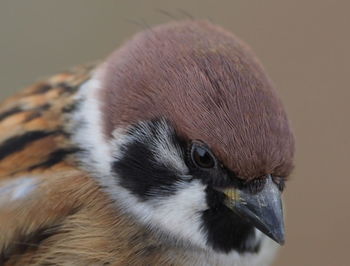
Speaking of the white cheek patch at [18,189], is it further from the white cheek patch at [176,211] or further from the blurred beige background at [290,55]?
the blurred beige background at [290,55]

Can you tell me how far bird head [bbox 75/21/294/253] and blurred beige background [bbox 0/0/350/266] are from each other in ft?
6.64

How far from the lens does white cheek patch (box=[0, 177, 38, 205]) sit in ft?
7.33

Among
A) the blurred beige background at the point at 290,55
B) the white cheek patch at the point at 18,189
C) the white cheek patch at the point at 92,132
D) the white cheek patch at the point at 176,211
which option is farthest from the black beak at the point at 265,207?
the blurred beige background at the point at 290,55

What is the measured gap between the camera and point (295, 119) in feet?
14.6

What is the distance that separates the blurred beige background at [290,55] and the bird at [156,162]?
1.86 meters

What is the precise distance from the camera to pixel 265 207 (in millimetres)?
2008

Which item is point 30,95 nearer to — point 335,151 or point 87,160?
point 87,160

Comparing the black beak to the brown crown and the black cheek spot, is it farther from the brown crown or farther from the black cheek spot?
the black cheek spot

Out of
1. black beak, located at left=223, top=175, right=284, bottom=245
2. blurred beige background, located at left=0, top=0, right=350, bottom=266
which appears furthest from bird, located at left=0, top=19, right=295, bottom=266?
blurred beige background, located at left=0, top=0, right=350, bottom=266

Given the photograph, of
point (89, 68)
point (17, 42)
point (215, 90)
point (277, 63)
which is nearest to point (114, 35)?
point (17, 42)

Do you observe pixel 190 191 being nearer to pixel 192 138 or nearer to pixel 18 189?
pixel 192 138

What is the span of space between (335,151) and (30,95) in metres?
2.33

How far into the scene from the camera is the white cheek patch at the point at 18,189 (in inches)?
88.0

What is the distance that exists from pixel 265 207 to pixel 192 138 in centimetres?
27
